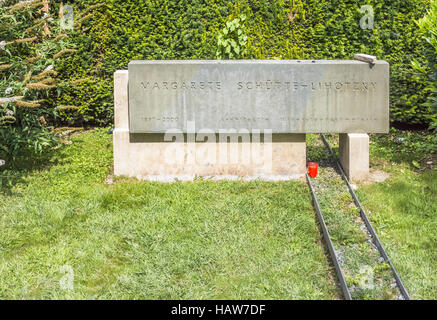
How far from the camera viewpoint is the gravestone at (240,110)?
23.6ft

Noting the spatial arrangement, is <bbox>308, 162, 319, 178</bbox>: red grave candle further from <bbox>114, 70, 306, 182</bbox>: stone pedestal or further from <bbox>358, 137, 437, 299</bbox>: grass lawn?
<bbox>358, 137, 437, 299</bbox>: grass lawn

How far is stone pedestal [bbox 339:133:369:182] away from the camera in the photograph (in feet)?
23.7

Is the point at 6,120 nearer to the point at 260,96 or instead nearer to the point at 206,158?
the point at 206,158

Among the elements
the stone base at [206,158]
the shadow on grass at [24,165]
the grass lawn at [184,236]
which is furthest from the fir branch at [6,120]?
the stone base at [206,158]

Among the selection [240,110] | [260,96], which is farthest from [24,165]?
[260,96]

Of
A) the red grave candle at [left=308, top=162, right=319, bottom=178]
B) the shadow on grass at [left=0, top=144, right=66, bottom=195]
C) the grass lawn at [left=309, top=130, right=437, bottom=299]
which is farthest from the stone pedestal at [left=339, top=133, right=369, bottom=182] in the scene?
the shadow on grass at [left=0, top=144, right=66, bottom=195]

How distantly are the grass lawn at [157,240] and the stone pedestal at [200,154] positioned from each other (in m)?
0.33

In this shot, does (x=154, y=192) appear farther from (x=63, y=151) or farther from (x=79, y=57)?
(x=79, y=57)
